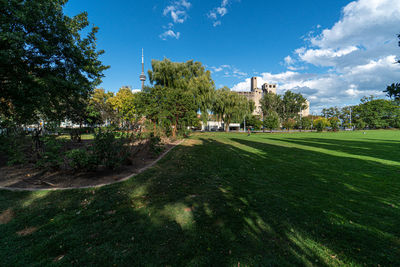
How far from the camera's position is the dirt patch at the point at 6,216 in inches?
120

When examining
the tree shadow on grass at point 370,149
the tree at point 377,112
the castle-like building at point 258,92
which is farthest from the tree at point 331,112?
the tree shadow on grass at point 370,149

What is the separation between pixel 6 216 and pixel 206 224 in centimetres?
400

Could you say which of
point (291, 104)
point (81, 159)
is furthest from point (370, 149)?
point (291, 104)

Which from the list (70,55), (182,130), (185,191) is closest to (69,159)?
(185,191)

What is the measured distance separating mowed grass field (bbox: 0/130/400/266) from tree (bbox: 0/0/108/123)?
5695 mm

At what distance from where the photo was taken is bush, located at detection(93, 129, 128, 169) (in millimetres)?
5562

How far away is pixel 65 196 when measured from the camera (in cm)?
407

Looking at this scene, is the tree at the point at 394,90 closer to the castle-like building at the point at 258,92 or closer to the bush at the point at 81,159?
the bush at the point at 81,159

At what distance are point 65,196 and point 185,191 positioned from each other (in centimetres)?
302

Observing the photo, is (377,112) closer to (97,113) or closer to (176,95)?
(176,95)

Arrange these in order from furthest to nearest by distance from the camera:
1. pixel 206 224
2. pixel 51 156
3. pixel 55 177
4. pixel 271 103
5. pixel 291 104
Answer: pixel 271 103, pixel 291 104, pixel 51 156, pixel 55 177, pixel 206 224

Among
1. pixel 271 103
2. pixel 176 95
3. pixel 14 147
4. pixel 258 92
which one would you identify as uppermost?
pixel 258 92

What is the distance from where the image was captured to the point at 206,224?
116 inches

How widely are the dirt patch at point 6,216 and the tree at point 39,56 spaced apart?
6.05 meters
